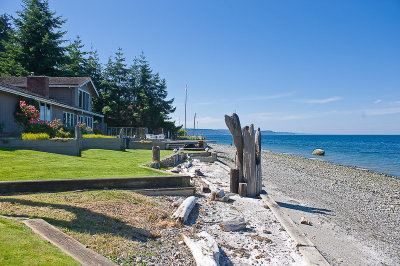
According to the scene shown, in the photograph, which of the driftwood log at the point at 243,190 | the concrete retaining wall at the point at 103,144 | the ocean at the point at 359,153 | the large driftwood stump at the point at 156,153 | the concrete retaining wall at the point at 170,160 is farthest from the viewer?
the ocean at the point at 359,153

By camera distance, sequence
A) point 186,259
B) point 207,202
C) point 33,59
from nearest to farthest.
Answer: point 186,259, point 207,202, point 33,59

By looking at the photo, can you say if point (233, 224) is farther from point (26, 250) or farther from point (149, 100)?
point (149, 100)

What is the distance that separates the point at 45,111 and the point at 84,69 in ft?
73.9

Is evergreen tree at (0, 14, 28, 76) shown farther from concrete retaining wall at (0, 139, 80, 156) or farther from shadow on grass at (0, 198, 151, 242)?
shadow on grass at (0, 198, 151, 242)

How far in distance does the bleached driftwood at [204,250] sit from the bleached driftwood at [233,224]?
40.4 inches

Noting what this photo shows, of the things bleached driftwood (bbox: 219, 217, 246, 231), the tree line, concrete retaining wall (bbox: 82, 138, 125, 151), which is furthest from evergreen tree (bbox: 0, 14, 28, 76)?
bleached driftwood (bbox: 219, 217, 246, 231)

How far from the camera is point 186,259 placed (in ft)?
16.0

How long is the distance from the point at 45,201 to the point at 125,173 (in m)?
3.49

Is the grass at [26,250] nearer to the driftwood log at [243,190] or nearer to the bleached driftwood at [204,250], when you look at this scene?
the bleached driftwood at [204,250]

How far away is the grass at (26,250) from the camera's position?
3331 mm

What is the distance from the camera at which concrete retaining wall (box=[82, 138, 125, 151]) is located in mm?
19094

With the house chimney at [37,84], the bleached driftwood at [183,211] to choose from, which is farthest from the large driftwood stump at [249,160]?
the house chimney at [37,84]

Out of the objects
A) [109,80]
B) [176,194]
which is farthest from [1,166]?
[109,80]

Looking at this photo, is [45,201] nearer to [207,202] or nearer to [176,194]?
[176,194]
